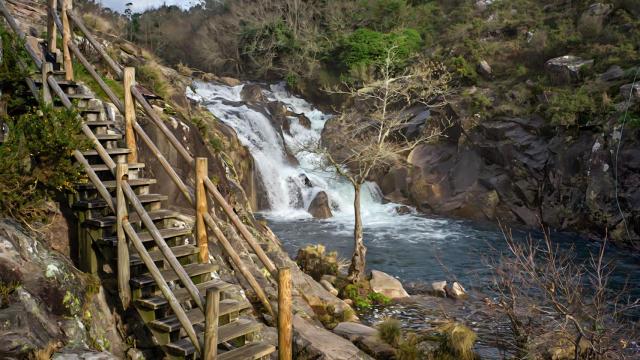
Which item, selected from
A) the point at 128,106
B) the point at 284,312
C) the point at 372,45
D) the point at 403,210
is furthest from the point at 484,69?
the point at 284,312

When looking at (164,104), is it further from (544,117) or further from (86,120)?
(544,117)

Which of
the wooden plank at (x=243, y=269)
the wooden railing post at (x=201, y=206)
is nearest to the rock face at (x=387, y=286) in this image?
the wooden plank at (x=243, y=269)

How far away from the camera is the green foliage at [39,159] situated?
6.50 m

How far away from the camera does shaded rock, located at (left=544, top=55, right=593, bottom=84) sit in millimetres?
23828

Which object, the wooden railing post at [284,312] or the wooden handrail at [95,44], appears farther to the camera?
the wooden handrail at [95,44]

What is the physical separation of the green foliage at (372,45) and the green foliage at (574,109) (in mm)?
13477

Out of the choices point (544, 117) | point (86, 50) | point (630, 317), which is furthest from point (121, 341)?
point (544, 117)

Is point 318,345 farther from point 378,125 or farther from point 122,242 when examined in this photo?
point 378,125

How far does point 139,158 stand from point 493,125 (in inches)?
754

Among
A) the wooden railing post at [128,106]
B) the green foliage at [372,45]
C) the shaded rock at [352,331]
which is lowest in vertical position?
the shaded rock at [352,331]

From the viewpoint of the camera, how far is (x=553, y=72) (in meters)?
24.8

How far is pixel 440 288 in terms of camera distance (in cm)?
1491

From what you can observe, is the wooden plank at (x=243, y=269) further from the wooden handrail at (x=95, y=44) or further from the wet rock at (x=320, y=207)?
the wet rock at (x=320, y=207)

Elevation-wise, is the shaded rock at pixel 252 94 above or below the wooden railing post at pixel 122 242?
above
